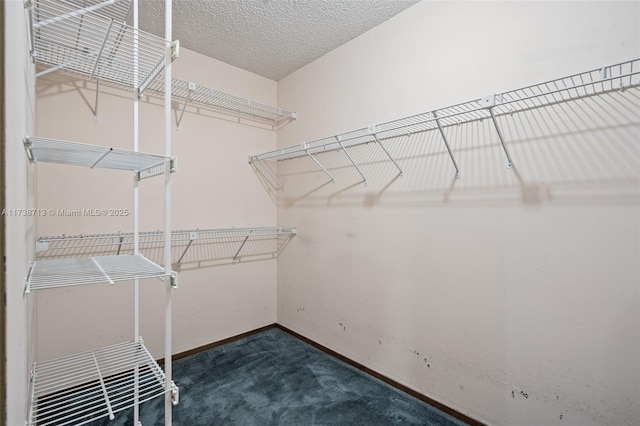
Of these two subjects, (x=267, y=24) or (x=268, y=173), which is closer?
(x=267, y=24)

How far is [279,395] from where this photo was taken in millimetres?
1920

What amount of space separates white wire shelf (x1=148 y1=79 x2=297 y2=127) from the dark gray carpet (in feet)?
6.27

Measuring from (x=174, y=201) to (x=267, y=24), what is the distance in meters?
1.48

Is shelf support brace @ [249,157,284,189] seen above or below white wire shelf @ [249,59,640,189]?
below

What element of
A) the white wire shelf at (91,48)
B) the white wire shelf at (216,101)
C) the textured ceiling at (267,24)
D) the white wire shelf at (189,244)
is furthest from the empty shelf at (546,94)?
the white wire shelf at (189,244)

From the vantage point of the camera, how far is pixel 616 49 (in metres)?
1.24

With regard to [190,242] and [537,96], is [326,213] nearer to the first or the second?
[190,242]

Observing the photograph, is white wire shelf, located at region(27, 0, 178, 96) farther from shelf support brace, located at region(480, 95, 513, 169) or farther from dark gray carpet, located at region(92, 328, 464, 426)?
dark gray carpet, located at region(92, 328, 464, 426)

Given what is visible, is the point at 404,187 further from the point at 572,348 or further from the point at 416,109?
the point at 572,348

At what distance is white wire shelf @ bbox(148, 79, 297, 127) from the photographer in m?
2.28

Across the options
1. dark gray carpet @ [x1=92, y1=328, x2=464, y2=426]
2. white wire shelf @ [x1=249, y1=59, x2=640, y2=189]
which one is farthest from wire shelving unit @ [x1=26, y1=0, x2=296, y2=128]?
dark gray carpet @ [x1=92, y1=328, x2=464, y2=426]

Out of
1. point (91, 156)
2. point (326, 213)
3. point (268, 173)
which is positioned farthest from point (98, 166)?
point (268, 173)

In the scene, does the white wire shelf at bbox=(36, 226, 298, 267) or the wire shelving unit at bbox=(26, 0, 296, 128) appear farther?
the white wire shelf at bbox=(36, 226, 298, 267)

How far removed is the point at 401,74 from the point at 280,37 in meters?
0.97
